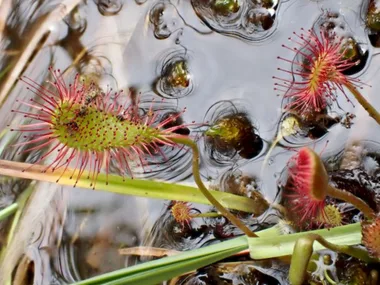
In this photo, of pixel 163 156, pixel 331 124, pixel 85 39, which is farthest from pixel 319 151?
pixel 85 39

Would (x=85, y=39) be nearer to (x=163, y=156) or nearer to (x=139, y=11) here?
(x=139, y=11)

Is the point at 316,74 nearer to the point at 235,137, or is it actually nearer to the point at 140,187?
the point at 235,137

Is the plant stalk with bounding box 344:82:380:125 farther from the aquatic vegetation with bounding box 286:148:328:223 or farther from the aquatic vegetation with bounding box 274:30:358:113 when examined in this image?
the aquatic vegetation with bounding box 286:148:328:223

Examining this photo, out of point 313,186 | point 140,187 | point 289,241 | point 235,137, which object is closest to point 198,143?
point 235,137

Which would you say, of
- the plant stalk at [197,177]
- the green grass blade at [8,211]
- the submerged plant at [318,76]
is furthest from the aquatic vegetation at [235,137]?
the green grass blade at [8,211]

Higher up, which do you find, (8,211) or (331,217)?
(331,217)

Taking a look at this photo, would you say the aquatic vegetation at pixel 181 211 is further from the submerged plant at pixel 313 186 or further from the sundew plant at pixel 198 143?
the submerged plant at pixel 313 186
